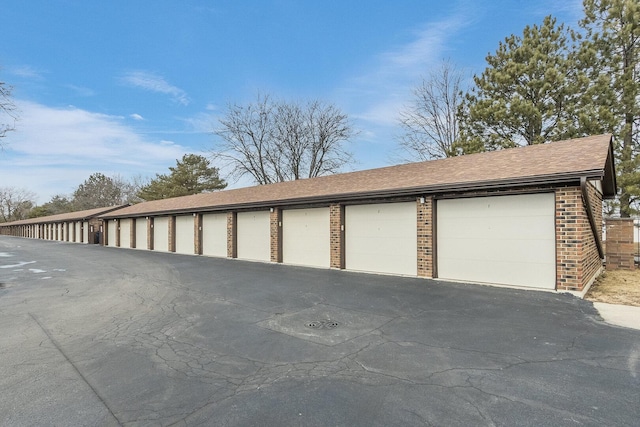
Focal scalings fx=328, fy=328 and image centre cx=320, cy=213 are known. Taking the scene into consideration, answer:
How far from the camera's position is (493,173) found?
859 cm

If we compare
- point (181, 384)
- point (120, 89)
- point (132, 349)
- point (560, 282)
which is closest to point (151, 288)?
point (132, 349)

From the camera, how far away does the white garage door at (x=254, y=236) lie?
14516 millimetres

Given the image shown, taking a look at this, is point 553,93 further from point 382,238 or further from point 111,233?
point 111,233

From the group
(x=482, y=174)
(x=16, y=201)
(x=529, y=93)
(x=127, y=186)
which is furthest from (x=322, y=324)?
(x=16, y=201)

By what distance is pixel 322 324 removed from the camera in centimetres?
524

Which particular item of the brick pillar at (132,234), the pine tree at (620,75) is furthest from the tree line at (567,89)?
the brick pillar at (132,234)

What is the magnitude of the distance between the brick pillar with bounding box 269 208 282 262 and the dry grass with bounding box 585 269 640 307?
10.0 m

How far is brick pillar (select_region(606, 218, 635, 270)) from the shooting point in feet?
34.3

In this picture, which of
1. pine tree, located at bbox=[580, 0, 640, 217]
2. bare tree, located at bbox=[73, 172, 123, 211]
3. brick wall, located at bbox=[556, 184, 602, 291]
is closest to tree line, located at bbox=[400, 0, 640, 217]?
pine tree, located at bbox=[580, 0, 640, 217]

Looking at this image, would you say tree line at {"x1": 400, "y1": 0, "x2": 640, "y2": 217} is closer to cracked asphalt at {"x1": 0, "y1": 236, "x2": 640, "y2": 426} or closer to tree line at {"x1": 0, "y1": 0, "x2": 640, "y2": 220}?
tree line at {"x1": 0, "y1": 0, "x2": 640, "y2": 220}

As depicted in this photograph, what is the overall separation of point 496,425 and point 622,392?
1476mm

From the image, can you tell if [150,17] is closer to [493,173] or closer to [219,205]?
[219,205]

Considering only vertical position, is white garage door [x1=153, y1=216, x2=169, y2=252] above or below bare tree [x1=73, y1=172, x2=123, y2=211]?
below

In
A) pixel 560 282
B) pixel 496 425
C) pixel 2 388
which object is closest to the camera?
pixel 496 425
